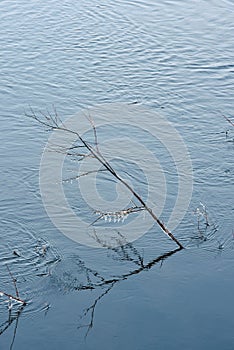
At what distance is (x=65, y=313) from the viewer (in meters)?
8.26

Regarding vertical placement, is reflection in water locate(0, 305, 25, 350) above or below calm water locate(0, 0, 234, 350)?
below

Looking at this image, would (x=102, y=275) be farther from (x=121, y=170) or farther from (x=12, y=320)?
(x=121, y=170)

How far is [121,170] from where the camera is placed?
1069cm

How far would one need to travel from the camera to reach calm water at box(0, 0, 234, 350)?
8180mm

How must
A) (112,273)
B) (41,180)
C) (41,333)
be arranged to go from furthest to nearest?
(41,180)
(112,273)
(41,333)

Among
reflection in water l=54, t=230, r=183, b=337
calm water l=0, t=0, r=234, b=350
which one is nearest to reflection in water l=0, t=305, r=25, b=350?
calm water l=0, t=0, r=234, b=350

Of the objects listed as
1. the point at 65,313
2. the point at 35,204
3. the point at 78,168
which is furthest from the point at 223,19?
the point at 65,313

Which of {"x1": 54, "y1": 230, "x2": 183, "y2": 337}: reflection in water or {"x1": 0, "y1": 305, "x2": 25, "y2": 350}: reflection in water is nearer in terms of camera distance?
{"x1": 0, "y1": 305, "x2": 25, "y2": 350}: reflection in water

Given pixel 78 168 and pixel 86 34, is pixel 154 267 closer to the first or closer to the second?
pixel 78 168

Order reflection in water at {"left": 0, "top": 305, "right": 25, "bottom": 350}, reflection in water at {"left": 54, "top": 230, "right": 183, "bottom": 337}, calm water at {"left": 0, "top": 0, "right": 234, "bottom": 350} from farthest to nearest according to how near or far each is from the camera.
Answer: reflection in water at {"left": 54, "top": 230, "right": 183, "bottom": 337}, calm water at {"left": 0, "top": 0, "right": 234, "bottom": 350}, reflection in water at {"left": 0, "top": 305, "right": 25, "bottom": 350}

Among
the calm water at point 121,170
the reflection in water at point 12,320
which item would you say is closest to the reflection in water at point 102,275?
the calm water at point 121,170

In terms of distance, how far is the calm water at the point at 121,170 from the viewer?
818 cm

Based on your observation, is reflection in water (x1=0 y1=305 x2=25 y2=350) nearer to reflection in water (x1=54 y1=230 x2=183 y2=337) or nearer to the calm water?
the calm water

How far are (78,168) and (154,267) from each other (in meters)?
2.39
